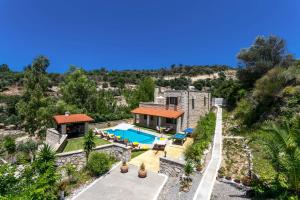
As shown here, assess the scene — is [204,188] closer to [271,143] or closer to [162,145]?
[271,143]

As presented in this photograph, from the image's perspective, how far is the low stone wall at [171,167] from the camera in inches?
434

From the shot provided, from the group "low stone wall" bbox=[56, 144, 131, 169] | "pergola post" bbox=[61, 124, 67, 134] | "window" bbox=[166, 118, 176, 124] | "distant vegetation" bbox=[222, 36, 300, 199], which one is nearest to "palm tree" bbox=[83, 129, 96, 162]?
"low stone wall" bbox=[56, 144, 131, 169]

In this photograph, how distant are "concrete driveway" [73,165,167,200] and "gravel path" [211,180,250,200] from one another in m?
3.14

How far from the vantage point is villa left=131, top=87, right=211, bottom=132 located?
79.8 ft

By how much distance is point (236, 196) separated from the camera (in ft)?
25.6

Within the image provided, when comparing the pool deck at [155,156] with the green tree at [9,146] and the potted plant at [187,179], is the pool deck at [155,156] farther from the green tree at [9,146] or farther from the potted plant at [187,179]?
the green tree at [9,146]

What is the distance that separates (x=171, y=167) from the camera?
11.6 meters

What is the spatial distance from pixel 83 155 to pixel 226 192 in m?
10.8

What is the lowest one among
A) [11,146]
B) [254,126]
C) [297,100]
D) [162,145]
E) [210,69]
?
[11,146]

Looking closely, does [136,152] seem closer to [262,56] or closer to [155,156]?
[155,156]

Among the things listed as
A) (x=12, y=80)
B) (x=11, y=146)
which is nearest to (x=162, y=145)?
(x=11, y=146)

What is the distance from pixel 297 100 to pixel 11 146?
27.8m

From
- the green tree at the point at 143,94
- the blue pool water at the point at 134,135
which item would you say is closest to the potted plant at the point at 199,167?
the blue pool water at the point at 134,135

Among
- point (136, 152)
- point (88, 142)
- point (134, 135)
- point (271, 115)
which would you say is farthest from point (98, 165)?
point (271, 115)
